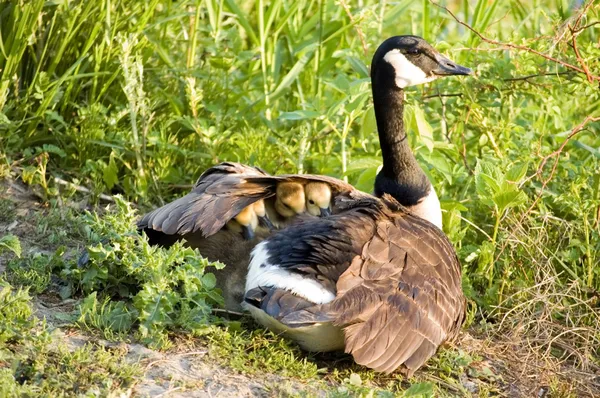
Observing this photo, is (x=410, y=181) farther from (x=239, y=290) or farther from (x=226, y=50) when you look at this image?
(x=226, y=50)

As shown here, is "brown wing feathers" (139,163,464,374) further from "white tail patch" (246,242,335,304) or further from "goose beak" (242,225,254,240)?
"goose beak" (242,225,254,240)

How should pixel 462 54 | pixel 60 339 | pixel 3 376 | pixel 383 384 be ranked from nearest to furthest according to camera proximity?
1. pixel 3 376
2. pixel 60 339
3. pixel 383 384
4. pixel 462 54

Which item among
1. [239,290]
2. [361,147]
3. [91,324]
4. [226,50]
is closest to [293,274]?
[239,290]

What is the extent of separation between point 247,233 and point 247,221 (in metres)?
0.07

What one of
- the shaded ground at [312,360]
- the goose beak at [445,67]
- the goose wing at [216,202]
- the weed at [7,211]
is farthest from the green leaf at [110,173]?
the goose beak at [445,67]

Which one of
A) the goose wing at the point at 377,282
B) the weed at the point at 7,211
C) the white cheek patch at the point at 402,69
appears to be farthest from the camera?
the weed at the point at 7,211

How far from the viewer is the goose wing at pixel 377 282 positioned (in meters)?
4.25

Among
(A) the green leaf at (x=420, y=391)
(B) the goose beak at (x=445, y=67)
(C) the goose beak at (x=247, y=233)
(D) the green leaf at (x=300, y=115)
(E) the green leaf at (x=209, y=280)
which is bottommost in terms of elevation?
(A) the green leaf at (x=420, y=391)

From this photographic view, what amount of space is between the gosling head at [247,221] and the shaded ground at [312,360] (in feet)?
2.78

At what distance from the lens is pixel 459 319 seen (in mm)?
4832

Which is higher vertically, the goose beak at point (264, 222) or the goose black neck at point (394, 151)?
the goose black neck at point (394, 151)

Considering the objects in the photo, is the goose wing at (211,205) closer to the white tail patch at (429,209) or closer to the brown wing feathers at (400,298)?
the brown wing feathers at (400,298)

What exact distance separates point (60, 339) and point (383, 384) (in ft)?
5.00

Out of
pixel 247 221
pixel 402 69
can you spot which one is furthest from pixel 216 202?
pixel 402 69
